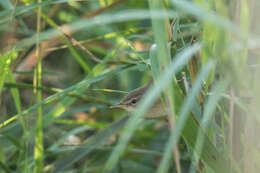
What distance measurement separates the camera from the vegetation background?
989 mm

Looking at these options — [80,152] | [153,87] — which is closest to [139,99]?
[80,152]

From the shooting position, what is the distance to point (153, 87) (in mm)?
1011

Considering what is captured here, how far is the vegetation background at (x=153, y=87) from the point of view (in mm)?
989

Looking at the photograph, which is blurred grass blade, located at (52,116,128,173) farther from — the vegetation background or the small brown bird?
the small brown bird

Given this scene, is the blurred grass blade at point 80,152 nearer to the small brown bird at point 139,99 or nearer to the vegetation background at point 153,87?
the vegetation background at point 153,87

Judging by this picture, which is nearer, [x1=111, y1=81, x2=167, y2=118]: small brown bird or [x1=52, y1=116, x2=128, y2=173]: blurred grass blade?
[x1=111, y1=81, x2=167, y2=118]: small brown bird

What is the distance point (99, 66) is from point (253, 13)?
92cm

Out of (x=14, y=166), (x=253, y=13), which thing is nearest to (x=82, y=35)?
(x=14, y=166)

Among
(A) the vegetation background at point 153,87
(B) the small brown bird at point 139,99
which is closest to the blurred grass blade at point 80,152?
(A) the vegetation background at point 153,87

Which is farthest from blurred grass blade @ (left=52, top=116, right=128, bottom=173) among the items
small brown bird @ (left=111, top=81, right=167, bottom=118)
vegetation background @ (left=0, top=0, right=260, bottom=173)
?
small brown bird @ (left=111, top=81, right=167, bottom=118)

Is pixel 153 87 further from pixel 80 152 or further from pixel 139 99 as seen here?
pixel 80 152

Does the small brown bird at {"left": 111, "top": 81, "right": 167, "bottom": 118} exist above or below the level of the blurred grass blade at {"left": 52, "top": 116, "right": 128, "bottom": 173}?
above

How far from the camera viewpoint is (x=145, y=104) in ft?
2.83

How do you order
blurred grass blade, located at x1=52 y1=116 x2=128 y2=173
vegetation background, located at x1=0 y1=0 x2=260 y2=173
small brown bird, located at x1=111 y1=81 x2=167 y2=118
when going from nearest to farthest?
vegetation background, located at x1=0 y1=0 x2=260 y2=173, small brown bird, located at x1=111 y1=81 x2=167 y2=118, blurred grass blade, located at x1=52 y1=116 x2=128 y2=173
